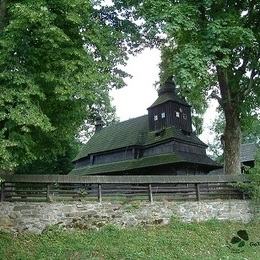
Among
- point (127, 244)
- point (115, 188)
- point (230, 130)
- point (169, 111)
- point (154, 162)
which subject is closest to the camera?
point (127, 244)

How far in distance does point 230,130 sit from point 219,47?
4.30 m

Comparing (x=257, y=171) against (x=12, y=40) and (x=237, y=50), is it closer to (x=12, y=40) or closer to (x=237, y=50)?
(x=237, y=50)


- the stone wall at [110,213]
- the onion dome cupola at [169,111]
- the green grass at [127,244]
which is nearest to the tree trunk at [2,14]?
the stone wall at [110,213]

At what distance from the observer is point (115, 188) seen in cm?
1230

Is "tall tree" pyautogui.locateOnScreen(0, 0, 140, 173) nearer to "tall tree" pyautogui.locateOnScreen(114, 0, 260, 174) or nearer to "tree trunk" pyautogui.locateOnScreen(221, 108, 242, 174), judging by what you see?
"tall tree" pyautogui.locateOnScreen(114, 0, 260, 174)

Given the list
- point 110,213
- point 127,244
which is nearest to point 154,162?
point 110,213

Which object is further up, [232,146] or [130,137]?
[130,137]

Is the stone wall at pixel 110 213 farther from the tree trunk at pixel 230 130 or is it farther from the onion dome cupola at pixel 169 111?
the onion dome cupola at pixel 169 111

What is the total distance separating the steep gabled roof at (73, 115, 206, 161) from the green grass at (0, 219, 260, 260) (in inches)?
487

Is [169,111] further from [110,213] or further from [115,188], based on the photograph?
[110,213]

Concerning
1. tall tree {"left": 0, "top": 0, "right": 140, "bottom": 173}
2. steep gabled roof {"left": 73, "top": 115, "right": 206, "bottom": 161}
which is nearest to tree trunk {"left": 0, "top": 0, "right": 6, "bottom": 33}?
tall tree {"left": 0, "top": 0, "right": 140, "bottom": 173}

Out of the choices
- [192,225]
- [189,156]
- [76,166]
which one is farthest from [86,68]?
[76,166]

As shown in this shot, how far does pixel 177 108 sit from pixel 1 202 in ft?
57.0

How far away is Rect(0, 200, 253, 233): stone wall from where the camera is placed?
34.7 feet
